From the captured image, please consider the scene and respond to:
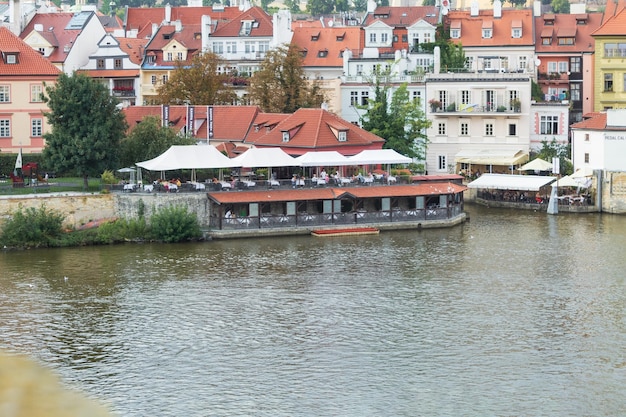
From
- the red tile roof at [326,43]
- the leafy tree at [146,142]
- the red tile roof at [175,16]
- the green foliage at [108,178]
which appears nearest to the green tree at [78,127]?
the green foliage at [108,178]

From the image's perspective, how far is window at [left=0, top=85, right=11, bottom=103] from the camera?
161 ft

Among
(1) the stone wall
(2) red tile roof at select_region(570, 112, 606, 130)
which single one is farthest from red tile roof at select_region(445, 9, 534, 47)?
(1) the stone wall

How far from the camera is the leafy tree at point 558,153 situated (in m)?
53.8

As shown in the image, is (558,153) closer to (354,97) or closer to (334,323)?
(354,97)

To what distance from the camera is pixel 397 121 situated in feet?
177

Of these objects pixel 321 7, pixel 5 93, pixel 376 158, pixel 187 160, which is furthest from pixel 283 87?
pixel 321 7

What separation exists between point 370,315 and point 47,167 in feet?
70.0

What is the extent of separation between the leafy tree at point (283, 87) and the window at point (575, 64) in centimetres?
1724

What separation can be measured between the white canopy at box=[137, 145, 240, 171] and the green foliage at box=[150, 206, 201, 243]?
2953 millimetres

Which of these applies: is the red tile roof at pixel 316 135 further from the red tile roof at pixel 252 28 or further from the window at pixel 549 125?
the red tile roof at pixel 252 28

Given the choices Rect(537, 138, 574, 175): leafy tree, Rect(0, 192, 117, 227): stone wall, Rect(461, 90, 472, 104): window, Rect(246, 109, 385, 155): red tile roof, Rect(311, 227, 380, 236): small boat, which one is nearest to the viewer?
Rect(0, 192, 117, 227): stone wall

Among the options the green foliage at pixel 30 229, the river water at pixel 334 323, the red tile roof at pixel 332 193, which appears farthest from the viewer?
the red tile roof at pixel 332 193

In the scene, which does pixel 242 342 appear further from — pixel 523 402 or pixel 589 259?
pixel 589 259

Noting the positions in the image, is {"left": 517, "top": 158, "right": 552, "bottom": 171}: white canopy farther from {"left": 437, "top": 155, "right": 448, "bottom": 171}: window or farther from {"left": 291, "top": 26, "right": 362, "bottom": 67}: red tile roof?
{"left": 291, "top": 26, "right": 362, "bottom": 67}: red tile roof
